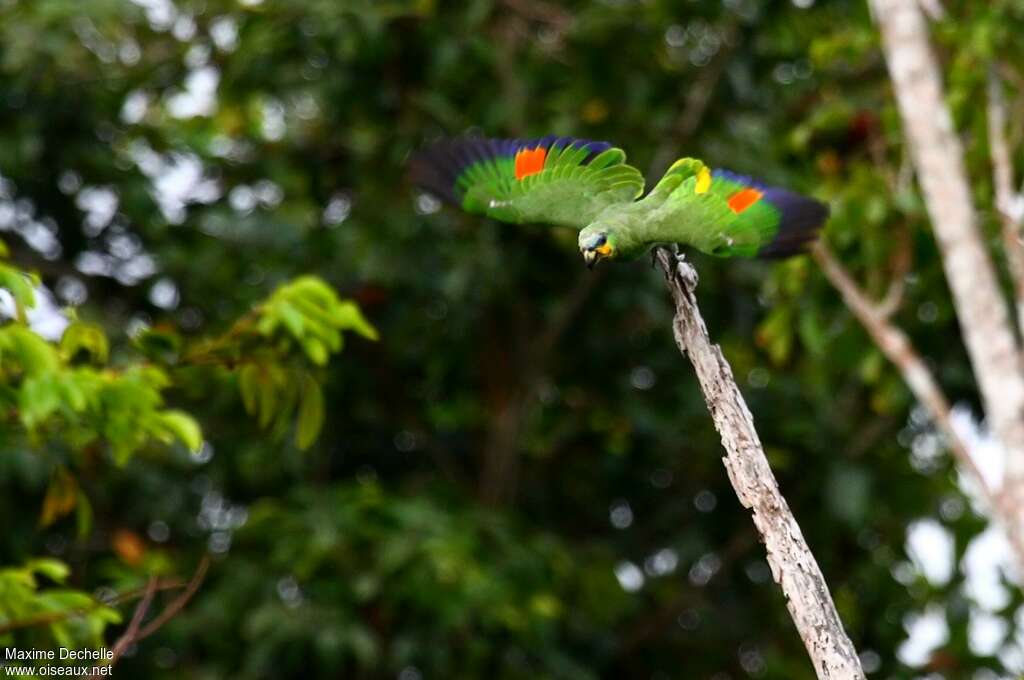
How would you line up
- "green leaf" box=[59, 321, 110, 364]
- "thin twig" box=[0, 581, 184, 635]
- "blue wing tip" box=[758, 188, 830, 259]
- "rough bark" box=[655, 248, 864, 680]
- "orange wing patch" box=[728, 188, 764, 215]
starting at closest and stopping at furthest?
"rough bark" box=[655, 248, 864, 680] < "thin twig" box=[0, 581, 184, 635] < "orange wing patch" box=[728, 188, 764, 215] < "green leaf" box=[59, 321, 110, 364] < "blue wing tip" box=[758, 188, 830, 259]

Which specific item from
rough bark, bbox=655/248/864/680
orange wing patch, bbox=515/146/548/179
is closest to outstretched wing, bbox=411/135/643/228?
orange wing patch, bbox=515/146/548/179

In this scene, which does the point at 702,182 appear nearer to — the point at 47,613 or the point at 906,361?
the point at 47,613

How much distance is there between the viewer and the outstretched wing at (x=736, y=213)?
4660 millimetres

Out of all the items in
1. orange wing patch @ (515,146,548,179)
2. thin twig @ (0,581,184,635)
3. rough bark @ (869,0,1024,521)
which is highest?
rough bark @ (869,0,1024,521)

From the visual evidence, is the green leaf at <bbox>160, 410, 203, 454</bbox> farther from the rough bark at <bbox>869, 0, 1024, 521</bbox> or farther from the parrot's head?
the rough bark at <bbox>869, 0, 1024, 521</bbox>

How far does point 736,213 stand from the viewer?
16.0 feet

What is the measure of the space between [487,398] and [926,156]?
291cm

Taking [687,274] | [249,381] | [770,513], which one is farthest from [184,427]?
[770,513]

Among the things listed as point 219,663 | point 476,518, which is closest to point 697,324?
point 476,518

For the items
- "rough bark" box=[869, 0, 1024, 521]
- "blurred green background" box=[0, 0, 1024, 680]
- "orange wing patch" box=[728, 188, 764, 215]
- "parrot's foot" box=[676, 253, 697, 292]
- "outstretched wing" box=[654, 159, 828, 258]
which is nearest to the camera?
"parrot's foot" box=[676, 253, 697, 292]

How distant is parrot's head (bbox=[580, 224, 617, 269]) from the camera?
4.53 metres

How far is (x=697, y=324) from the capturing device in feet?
13.5

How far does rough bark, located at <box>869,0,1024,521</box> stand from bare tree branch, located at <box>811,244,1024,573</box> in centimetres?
11

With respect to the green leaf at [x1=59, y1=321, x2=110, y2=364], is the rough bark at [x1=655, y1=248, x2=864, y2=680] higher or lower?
lower
